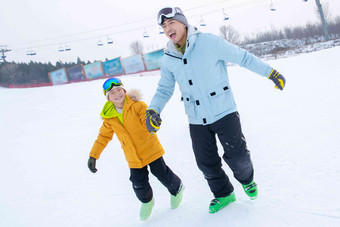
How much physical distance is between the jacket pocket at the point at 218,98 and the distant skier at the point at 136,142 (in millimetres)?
671

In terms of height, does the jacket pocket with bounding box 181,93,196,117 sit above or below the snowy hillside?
above

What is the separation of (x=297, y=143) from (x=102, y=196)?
96.3 inches

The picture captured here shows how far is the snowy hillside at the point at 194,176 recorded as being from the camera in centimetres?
193

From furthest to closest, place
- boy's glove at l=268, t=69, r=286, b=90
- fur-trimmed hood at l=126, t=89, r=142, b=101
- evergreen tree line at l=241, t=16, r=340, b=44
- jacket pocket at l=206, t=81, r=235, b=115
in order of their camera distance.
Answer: evergreen tree line at l=241, t=16, r=340, b=44, fur-trimmed hood at l=126, t=89, r=142, b=101, jacket pocket at l=206, t=81, r=235, b=115, boy's glove at l=268, t=69, r=286, b=90

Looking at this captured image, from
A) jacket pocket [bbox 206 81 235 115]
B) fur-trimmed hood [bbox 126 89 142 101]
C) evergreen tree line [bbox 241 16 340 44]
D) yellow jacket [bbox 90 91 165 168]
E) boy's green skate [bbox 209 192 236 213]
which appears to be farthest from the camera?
evergreen tree line [bbox 241 16 340 44]

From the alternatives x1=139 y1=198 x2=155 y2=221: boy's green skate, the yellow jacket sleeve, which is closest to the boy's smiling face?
the yellow jacket sleeve

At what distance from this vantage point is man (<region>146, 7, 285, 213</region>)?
1963mm

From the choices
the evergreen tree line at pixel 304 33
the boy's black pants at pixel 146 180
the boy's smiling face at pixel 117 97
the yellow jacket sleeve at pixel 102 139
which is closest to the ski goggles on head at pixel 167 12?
the boy's smiling face at pixel 117 97

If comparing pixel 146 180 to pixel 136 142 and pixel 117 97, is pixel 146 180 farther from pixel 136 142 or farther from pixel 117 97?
pixel 117 97

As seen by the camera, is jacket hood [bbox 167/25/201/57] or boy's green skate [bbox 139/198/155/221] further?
boy's green skate [bbox 139/198/155/221]

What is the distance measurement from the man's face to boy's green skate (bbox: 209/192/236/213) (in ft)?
4.41

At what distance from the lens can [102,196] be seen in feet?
10.3

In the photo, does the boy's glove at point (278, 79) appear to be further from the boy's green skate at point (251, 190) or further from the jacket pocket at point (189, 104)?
the boy's green skate at point (251, 190)

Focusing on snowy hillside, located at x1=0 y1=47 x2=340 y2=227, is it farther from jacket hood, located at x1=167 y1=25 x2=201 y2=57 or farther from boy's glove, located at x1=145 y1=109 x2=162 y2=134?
jacket hood, located at x1=167 y1=25 x2=201 y2=57
